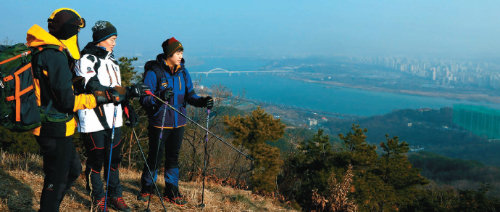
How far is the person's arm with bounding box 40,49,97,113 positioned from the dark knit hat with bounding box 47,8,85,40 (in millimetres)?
240

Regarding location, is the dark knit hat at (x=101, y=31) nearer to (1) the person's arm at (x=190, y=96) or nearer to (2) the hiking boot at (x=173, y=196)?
(1) the person's arm at (x=190, y=96)

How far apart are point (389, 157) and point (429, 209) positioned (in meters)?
2.99

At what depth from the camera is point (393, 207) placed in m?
14.7

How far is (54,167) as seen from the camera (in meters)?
2.38

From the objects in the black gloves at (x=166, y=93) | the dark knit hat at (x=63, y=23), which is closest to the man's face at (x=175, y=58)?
the black gloves at (x=166, y=93)

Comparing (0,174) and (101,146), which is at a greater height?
(101,146)

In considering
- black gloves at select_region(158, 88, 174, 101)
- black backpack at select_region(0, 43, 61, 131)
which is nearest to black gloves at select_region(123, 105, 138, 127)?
black gloves at select_region(158, 88, 174, 101)

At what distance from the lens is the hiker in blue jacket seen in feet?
11.5

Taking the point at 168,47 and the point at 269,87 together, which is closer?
the point at 168,47

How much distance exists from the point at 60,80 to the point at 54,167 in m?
0.67

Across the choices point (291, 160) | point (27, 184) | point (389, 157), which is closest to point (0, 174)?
point (27, 184)

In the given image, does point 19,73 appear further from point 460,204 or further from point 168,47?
point 460,204

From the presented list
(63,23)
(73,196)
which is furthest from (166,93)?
(73,196)

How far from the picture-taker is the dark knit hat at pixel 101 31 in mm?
2963
